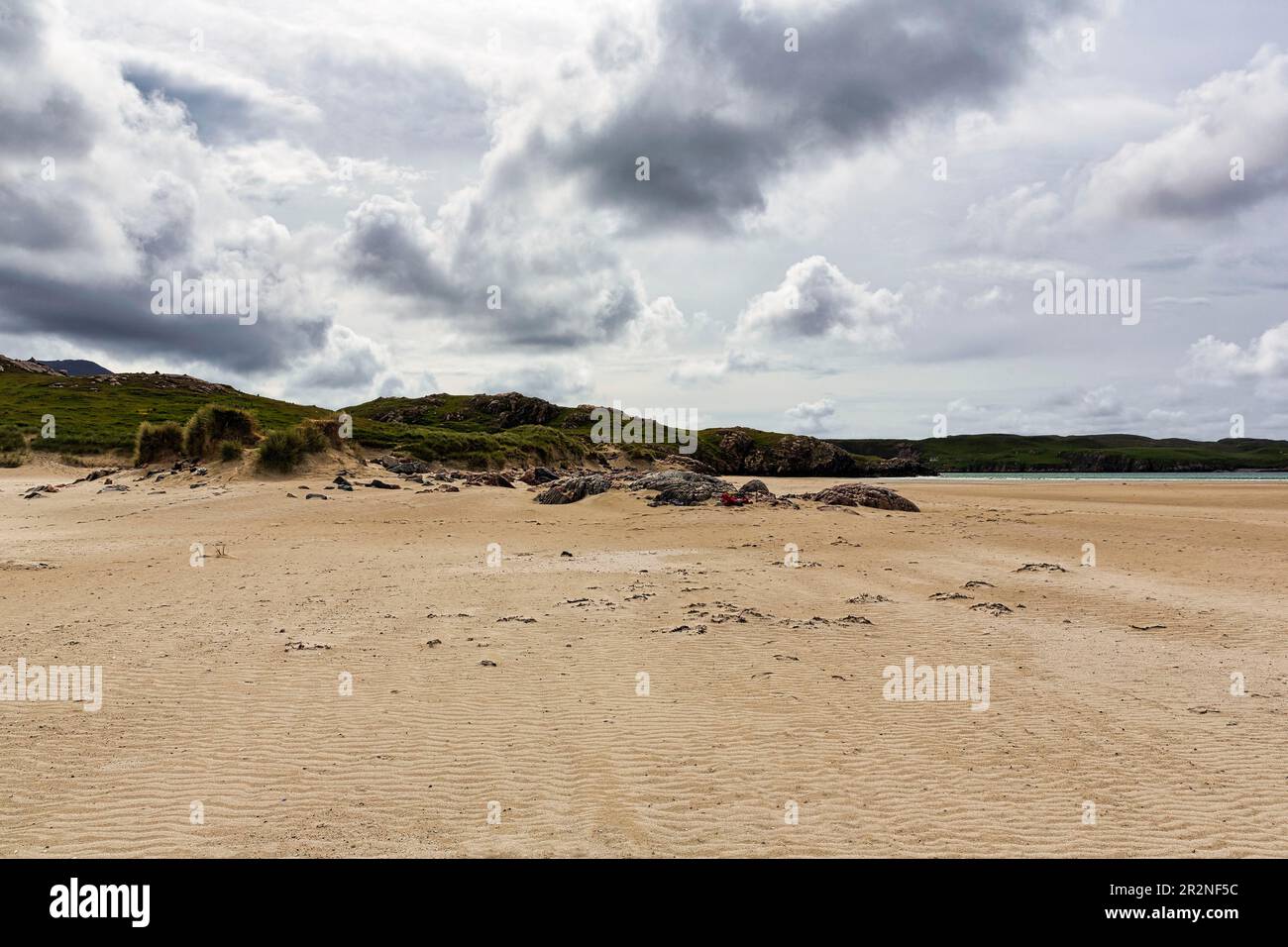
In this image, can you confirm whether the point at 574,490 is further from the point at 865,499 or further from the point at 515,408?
the point at 515,408

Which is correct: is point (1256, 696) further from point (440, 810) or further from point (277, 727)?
point (277, 727)

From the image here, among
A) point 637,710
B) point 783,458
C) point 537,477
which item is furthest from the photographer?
point 783,458

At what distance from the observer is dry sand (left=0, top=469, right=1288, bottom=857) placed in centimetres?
703

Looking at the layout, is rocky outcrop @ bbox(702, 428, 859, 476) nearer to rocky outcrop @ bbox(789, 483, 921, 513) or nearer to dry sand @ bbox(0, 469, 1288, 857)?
rocky outcrop @ bbox(789, 483, 921, 513)

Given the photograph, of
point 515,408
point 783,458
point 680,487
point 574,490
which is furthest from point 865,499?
point 515,408

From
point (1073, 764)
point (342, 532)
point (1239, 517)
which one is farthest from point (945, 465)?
point (1073, 764)

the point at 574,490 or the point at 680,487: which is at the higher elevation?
the point at 680,487

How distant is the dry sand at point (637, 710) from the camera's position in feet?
23.1

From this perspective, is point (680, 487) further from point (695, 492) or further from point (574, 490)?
point (574, 490)

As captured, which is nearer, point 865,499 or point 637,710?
point 637,710

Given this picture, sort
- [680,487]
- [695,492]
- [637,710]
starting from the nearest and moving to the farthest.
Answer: [637,710]
[695,492]
[680,487]

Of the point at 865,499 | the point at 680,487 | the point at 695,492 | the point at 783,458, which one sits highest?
the point at 783,458

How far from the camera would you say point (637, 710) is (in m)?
10.4

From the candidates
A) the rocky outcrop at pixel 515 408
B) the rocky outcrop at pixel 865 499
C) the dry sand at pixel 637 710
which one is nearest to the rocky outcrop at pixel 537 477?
the rocky outcrop at pixel 865 499
